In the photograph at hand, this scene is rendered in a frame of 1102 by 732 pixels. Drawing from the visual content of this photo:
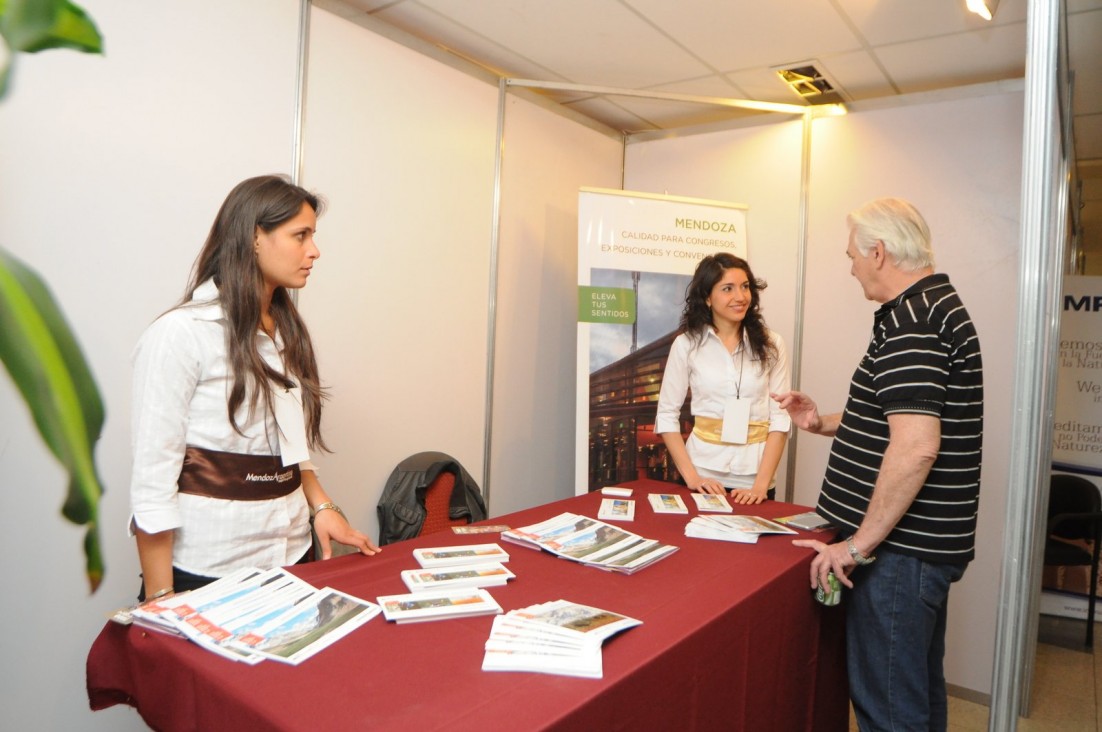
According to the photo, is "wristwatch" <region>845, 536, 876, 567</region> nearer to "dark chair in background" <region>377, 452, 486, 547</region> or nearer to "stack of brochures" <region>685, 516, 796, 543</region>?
"stack of brochures" <region>685, 516, 796, 543</region>

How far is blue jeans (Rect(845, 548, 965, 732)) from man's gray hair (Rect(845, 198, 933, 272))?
0.77 m

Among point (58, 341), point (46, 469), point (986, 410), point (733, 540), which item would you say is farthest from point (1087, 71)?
point (46, 469)

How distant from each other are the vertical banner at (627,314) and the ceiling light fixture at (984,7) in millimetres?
1428

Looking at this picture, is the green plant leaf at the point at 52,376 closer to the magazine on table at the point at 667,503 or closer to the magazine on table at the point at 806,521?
the magazine on table at the point at 667,503

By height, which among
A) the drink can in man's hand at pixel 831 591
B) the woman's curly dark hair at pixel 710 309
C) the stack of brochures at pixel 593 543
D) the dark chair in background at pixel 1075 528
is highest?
the woman's curly dark hair at pixel 710 309

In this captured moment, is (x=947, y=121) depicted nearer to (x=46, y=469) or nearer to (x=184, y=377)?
A: (x=184, y=377)

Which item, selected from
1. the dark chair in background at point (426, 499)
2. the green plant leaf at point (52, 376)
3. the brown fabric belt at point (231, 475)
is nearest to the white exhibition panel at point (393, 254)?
the dark chair in background at point (426, 499)

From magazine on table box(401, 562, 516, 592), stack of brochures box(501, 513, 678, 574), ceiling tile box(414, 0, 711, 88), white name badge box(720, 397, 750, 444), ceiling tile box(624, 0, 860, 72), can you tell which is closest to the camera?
magazine on table box(401, 562, 516, 592)

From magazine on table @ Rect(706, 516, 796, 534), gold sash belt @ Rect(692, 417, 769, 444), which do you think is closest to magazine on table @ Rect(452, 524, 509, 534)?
magazine on table @ Rect(706, 516, 796, 534)

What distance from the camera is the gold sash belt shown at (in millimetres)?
2930

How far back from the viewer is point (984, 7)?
9.13 feet

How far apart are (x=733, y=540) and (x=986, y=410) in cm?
213

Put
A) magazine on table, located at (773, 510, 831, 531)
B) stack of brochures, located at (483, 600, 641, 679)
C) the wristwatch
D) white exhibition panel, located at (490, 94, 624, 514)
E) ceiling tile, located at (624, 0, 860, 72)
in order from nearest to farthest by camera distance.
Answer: stack of brochures, located at (483, 600, 641, 679) → the wristwatch → magazine on table, located at (773, 510, 831, 531) → ceiling tile, located at (624, 0, 860, 72) → white exhibition panel, located at (490, 94, 624, 514)

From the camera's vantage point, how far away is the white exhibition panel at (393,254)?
3068 millimetres
